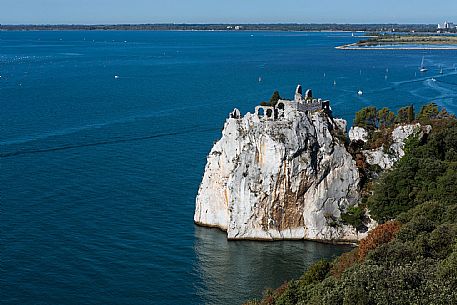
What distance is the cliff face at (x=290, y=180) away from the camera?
44.2 metres

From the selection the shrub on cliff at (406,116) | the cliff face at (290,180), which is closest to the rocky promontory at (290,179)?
the cliff face at (290,180)

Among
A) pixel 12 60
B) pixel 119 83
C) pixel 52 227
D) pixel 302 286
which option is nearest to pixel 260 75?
pixel 119 83

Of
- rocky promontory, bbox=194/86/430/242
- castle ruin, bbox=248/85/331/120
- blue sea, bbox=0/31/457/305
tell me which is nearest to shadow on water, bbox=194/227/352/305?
blue sea, bbox=0/31/457/305

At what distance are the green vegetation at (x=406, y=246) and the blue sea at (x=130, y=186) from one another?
5913 mm

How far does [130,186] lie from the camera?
2105 inches

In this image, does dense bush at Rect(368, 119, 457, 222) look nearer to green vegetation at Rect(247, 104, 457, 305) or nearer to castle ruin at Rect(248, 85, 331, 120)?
green vegetation at Rect(247, 104, 457, 305)

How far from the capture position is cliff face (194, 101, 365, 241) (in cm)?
4416

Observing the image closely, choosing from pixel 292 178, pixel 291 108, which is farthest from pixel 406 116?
pixel 292 178

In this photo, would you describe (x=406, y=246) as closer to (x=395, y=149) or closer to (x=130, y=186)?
(x=395, y=149)

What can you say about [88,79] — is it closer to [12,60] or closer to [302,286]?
[12,60]

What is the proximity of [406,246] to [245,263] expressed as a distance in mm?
17922

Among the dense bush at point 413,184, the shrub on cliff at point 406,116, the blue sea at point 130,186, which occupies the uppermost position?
the shrub on cliff at point 406,116

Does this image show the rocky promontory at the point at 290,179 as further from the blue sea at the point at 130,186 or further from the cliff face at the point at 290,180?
the blue sea at the point at 130,186

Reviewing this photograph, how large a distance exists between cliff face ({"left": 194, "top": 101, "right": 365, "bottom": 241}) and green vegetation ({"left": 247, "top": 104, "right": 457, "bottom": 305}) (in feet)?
5.32
